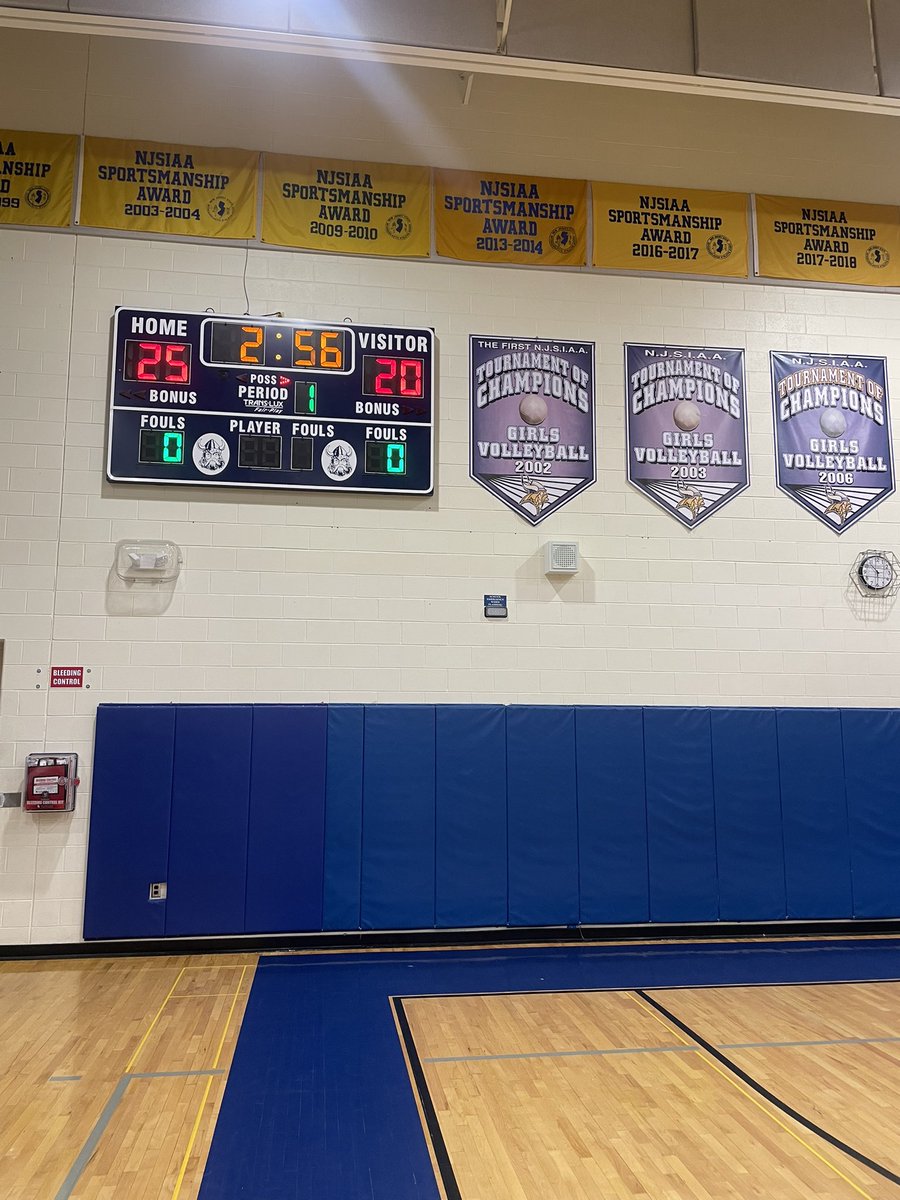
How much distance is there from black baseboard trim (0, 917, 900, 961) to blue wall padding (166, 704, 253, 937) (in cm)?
16

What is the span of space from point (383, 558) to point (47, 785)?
2953 millimetres

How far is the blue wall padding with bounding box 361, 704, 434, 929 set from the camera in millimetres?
5953

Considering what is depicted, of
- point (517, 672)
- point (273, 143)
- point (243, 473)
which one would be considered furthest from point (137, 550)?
point (273, 143)

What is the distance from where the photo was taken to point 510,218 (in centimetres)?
688

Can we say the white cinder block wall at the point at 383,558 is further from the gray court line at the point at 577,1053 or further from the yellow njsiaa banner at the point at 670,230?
the gray court line at the point at 577,1053

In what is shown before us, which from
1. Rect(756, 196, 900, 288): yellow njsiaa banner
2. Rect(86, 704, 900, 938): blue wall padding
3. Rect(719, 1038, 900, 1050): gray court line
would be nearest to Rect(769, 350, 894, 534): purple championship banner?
Rect(756, 196, 900, 288): yellow njsiaa banner

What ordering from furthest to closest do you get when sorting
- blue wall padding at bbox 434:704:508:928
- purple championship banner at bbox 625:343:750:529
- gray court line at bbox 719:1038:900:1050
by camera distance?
purple championship banner at bbox 625:343:750:529, blue wall padding at bbox 434:704:508:928, gray court line at bbox 719:1038:900:1050

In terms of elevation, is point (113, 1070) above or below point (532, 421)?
below

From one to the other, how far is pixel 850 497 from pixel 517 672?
11.0ft

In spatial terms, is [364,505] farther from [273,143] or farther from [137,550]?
[273,143]

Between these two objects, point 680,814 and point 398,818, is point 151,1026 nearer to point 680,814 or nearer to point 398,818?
point 398,818

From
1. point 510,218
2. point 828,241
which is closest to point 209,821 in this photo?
point 510,218

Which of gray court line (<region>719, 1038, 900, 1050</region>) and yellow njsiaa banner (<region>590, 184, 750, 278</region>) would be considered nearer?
gray court line (<region>719, 1038, 900, 1050</region>)

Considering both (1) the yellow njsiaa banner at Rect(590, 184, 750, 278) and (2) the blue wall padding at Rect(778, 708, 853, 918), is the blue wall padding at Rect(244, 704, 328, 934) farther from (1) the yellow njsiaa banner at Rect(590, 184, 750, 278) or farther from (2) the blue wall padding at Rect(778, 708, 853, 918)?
(1) the yellow njsiaa banner at Rect(590, 184, 750, 278)
